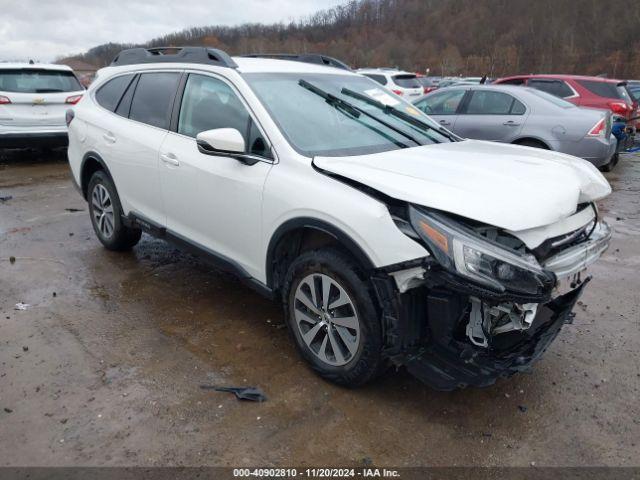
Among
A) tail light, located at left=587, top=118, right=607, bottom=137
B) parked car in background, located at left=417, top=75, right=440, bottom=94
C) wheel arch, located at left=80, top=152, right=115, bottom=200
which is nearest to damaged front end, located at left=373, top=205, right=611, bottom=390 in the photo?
wheel arch, located at left=80, top=152, right=115, bottom=200

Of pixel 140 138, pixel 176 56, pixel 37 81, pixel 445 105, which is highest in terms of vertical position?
pixel 176 56

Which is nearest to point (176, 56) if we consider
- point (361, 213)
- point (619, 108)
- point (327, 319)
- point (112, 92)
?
point (112, 92)

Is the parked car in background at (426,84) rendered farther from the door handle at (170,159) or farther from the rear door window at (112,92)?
the door handle at (170,159)

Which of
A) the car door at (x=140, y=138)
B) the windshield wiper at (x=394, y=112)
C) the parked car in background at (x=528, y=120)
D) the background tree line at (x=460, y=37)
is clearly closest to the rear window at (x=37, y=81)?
the car door at (x=140, y=138)

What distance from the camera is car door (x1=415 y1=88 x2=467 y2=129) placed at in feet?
28.8

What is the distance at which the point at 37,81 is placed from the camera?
977 cm

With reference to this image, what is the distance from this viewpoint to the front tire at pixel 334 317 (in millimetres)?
2723

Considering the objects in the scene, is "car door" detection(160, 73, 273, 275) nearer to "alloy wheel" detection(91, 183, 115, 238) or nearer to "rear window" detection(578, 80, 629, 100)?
"alloy wheel" detection(91, 183, 115, 238)

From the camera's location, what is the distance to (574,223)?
283 centimetres

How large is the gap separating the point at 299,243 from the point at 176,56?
2.07m

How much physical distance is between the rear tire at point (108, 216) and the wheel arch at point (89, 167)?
0.07 m

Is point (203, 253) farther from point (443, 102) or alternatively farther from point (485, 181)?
point (443, 102)

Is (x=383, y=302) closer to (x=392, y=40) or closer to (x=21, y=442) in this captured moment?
(x=21, y=442)

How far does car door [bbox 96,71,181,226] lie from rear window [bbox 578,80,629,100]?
29.2 ft
